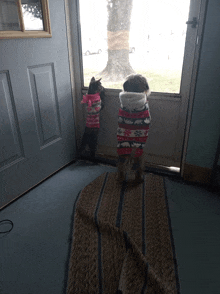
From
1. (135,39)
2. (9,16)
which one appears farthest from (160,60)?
(9,16)

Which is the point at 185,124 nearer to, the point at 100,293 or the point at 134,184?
the point at 134,184

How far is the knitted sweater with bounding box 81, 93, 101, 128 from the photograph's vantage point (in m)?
1.94

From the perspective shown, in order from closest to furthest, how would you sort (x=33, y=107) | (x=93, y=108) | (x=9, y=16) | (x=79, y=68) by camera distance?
(x=9, y=16)
(x=33, y=107)
(x=93, y=108)
(x=79, y=68)

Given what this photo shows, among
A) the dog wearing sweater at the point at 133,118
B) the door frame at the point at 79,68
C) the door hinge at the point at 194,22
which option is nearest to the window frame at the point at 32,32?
the door frame at the point at 79,68

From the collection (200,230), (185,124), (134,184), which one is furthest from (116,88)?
(200,230)

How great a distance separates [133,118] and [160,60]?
1.98 feet

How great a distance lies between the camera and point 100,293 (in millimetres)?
1062

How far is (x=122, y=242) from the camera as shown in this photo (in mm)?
1314

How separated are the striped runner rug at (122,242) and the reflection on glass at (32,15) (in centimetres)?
130

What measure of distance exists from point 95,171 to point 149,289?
1201 millimetres

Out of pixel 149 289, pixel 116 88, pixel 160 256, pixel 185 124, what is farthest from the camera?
pixel 116 88

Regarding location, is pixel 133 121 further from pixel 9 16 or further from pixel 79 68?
pixel 9 16

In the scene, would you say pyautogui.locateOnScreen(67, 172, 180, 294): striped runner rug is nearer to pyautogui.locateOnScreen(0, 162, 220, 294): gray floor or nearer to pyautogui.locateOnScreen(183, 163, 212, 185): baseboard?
pyautogui.locateOnScreen(0, 162, 220, 294): gray floor

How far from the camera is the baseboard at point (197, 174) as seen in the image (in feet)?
6.04
